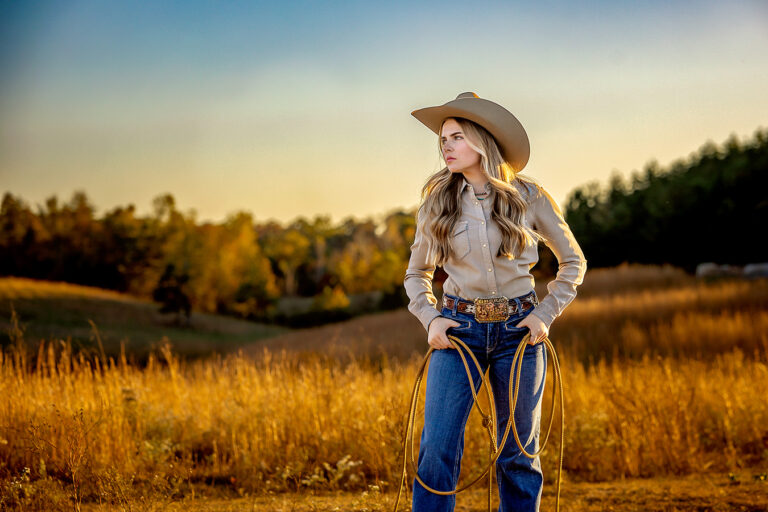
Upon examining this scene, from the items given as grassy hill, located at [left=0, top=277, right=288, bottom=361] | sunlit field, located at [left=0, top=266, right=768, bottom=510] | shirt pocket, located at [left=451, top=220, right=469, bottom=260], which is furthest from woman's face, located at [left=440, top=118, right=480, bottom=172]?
grassy hill, located at [left=0, top=277, right=288, bottom=361]

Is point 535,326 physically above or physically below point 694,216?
below

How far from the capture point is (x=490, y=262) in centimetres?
267

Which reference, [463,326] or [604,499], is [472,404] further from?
[604,499]

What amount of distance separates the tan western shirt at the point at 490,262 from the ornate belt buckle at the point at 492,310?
39 mm

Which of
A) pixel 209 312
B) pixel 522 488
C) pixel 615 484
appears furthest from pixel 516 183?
pixel 209 312

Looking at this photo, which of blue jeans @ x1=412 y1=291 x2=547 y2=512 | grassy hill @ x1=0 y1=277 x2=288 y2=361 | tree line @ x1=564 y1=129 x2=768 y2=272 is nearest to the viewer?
blue jeans @ x1=412 y1=291 x2=547 y2=512

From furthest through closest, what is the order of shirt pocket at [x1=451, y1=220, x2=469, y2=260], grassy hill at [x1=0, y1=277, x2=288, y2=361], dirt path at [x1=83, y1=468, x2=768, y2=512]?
grassy hill at [x1=0, y1=277, x2=288, y2=361] < dirt path at [x1=83, y1=468, x2=768, y2=512] < shirt pocket at [x1=451, y1=220, x2=469, y2=260]

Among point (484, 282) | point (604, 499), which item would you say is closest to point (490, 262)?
point (484, 282)

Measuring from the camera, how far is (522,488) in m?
2.73

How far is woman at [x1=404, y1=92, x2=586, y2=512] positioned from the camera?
2.62 meters

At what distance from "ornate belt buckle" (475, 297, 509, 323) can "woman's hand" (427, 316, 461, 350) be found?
0.09 metres

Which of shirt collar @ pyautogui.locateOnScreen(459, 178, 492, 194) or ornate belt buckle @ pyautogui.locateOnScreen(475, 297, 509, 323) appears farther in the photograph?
shirt collar @ pyautogui.locateOnScreen(459, 178, 492, 194)

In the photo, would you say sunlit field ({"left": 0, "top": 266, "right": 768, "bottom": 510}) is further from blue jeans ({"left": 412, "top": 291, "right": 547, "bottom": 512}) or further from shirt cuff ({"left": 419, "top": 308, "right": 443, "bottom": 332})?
shirt cuff ({"left": 419, "top": 308, "right": 443, "bottom": 332})

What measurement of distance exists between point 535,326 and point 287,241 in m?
68.2
